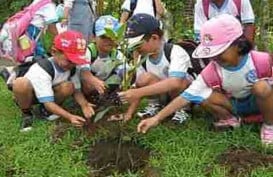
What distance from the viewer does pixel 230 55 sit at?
342 centimetres

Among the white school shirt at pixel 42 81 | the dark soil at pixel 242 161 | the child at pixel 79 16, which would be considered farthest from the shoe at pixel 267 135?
the child at pixel 79 16

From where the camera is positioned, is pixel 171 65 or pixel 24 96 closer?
pixel 171 65

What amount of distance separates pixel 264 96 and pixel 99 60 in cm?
131

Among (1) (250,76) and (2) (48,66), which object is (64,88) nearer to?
(2) (48,66)

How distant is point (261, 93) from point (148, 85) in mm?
740

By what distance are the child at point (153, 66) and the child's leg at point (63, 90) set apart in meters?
0.47

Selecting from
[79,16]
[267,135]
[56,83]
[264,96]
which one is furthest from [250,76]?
[79,16]

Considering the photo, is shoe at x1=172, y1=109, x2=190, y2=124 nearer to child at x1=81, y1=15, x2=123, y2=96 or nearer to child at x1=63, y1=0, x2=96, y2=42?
child at x1=81, y1=15, x2=123, y2=96

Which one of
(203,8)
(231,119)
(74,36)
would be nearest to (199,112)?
(231,119)

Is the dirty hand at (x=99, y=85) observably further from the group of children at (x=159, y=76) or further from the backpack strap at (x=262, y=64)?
the backpack strap at (x=262, y=64)

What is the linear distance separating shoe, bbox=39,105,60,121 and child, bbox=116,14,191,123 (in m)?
0.58

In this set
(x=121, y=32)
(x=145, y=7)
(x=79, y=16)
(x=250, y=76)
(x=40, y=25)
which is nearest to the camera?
(x=121, y=32)

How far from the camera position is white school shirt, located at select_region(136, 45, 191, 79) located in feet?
12.3

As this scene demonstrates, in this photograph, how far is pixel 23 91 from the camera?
3949 millimetres
